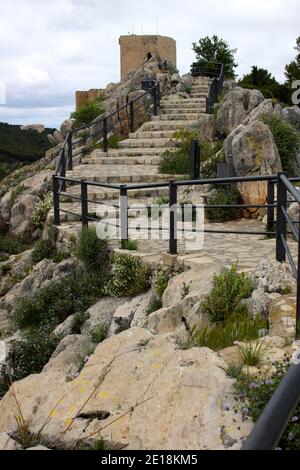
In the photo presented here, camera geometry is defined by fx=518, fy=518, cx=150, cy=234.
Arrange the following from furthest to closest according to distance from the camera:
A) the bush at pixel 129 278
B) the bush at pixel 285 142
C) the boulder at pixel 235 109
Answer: the boulder at pixel 235 109 < the bush at pixel 285 142 < the bush at pixel 129 278

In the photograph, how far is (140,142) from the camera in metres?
18.4

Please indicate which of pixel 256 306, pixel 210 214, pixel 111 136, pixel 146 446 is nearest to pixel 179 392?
pixel 146 446

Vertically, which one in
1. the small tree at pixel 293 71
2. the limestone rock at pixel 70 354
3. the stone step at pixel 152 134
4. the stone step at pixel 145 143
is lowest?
the limestone rock at pixel 70 354

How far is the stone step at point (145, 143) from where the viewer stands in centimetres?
1780

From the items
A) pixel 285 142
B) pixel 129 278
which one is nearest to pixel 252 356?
pixel 129 278

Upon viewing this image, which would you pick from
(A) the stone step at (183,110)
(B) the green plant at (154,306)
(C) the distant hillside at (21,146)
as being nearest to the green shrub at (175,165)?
(A) the stone step at (183,110)

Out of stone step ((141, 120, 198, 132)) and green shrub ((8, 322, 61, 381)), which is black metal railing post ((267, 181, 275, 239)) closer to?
green shrub ((8, 322, 61, 381))

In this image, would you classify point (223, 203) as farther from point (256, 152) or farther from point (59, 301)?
point (59, 301)

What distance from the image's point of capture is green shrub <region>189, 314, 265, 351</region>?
4312 millimetres

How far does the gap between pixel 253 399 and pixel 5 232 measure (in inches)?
471

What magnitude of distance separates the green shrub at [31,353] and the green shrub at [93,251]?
64.2 inches

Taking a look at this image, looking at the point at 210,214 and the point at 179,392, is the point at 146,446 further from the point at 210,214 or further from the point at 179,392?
the point at 210,214

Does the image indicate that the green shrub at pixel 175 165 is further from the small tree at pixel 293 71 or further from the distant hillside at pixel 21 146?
the distant hillside at pixel 21 146

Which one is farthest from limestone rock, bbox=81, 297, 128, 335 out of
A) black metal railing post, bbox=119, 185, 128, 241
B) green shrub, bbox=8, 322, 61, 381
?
black metal railing post, bbox=119, 185, 128, 241
